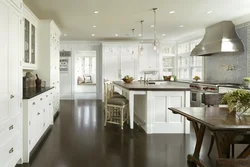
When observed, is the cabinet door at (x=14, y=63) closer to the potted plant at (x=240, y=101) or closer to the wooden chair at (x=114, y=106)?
the wooden chair at (x=114, y=106)

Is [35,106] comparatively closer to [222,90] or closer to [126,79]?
[126,79]

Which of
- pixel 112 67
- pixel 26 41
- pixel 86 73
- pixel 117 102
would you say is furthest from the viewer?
pixel 86 73

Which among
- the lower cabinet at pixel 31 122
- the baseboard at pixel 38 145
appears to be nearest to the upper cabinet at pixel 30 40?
the lower cabinet at pixel 31 122

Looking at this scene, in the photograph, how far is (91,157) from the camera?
2.97 m

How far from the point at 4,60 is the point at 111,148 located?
6.51 feet

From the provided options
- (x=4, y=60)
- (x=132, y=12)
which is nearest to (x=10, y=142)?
(x=4, y=60)

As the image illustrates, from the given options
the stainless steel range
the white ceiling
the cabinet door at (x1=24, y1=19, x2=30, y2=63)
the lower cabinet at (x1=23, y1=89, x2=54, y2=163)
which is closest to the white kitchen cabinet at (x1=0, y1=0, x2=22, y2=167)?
the lower cabinet at (x1=23, y1=89, x2=54, y2=163)

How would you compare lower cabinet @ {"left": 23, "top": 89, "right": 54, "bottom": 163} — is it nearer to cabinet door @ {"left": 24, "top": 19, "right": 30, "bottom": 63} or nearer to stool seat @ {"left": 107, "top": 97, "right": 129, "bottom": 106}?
cabinet door @ {"left": 24, "top": 19, "right": 30, "bottom": 63}

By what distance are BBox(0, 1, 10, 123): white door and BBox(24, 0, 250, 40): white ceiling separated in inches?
89.6

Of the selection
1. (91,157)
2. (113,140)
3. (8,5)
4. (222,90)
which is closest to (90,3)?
(8,5)

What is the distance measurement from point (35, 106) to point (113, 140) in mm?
1427

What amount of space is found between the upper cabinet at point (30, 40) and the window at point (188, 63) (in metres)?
5.59

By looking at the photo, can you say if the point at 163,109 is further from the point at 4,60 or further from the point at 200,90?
the point at 4,60

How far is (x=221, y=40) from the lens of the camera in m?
5.73
